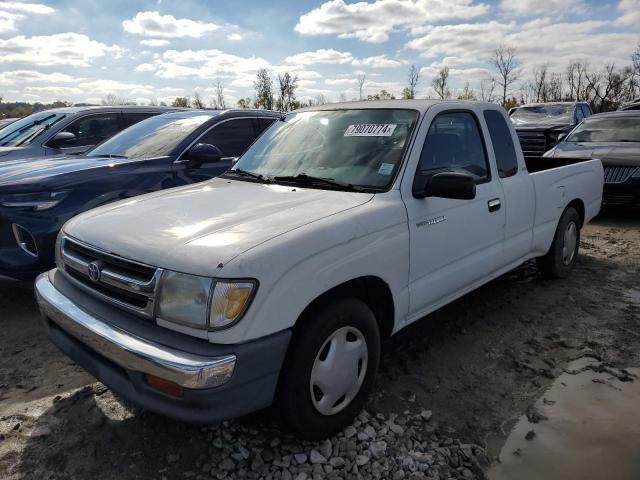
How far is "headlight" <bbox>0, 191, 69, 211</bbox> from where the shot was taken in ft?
13.3

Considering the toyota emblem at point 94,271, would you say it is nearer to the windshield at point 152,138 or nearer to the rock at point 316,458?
the rock at point 316,458

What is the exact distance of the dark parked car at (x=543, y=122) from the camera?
13.1 metres

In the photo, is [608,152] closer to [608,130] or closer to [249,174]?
[608,130]

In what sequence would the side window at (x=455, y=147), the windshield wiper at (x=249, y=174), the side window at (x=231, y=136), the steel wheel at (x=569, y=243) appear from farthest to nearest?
the side window at (x=231, y=136) → the steel wheel at (x=569, y=243) → the windshield wiper at (x=249, y=174) → the side window at (x=455, y=147)

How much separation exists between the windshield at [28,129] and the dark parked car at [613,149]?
24.2ft

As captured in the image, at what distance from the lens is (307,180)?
3164 millimetres

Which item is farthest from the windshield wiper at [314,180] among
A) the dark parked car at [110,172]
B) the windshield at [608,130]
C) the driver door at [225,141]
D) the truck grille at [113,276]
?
the windshield at [608,130]

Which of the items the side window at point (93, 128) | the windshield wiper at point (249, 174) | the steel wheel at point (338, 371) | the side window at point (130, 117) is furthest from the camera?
the side window at point (130, 117)

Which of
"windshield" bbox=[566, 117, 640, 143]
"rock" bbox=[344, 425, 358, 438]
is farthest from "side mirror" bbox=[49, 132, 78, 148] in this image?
"windshield" bbox=[566, 117, 640, 143]

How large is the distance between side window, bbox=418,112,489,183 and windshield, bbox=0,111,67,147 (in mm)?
6089

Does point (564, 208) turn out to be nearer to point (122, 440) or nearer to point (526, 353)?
point (526, 353)

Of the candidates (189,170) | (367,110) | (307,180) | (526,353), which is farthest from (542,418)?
(189,170)

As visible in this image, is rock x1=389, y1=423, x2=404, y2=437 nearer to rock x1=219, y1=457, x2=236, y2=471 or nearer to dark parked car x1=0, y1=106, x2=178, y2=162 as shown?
rock x1=219, y1=457, x2=236, y2=471

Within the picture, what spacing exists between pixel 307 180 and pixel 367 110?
2.51 feet
